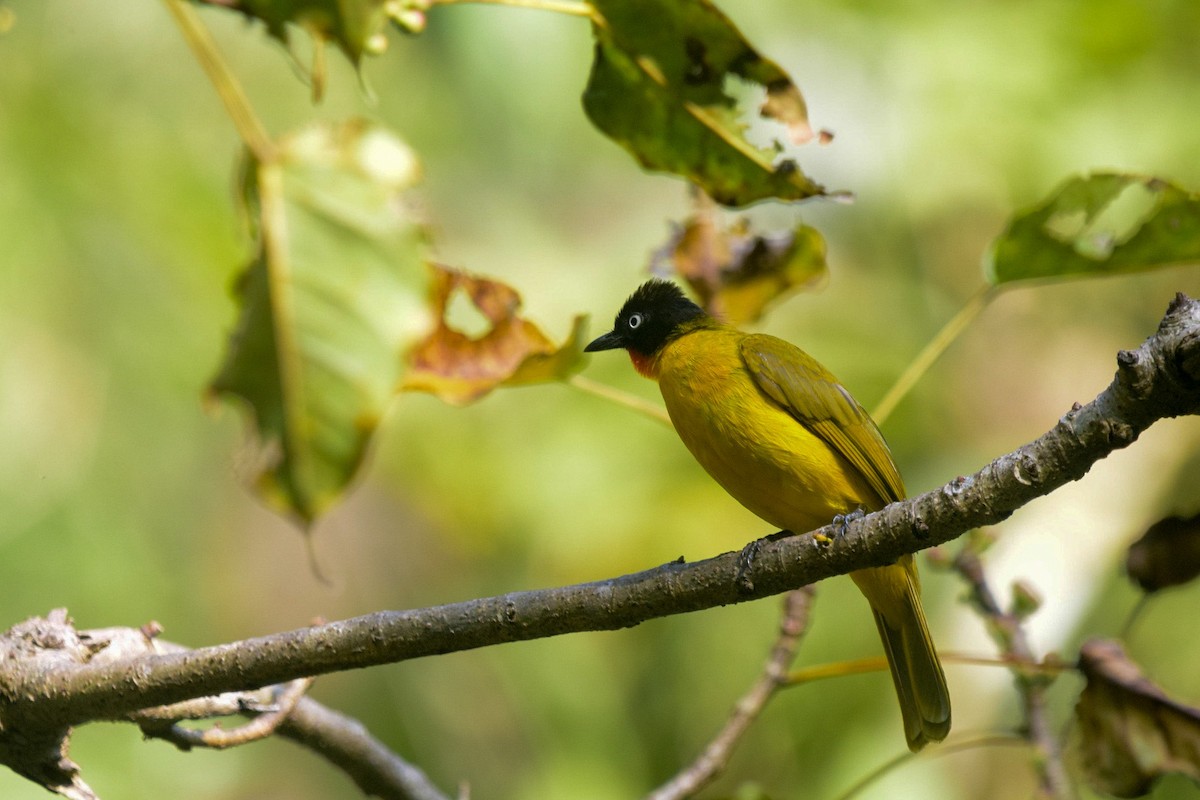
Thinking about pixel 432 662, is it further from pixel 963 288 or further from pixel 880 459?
pixel 880 459

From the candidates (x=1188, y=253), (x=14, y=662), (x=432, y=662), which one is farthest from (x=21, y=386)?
(x=1188, y=253)

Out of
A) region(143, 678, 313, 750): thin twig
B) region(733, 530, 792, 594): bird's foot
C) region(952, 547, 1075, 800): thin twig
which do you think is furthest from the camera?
region(952, 547, 1075, 800): thin twig

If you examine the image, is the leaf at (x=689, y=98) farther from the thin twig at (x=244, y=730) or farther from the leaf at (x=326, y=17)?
the thin twig at (x=244, y=730)

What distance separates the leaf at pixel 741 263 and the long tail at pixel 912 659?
0.87m

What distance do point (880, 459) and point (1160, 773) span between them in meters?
1.19

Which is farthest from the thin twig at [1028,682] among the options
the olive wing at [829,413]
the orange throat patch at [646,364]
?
the orange throat patch at [646,364]

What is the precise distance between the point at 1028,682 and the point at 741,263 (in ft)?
4.77

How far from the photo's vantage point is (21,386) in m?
6.16

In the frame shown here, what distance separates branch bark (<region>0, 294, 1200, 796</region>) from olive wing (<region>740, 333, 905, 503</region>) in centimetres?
133

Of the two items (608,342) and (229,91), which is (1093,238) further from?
(229,91)

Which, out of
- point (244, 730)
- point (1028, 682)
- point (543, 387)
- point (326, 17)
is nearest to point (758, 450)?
point (1028, 682)

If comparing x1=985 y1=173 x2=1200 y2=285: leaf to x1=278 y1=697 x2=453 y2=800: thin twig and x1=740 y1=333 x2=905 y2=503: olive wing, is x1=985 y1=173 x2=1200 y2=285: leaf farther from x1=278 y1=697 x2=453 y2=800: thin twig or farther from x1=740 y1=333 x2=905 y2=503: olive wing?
x1=278 y1=697 x2=453 y2=800: thin twig

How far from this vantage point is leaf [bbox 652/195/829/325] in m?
3.69

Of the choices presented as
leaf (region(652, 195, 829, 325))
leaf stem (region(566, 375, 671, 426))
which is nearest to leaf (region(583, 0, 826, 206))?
leaf stem (region(566, 375, 671, 426))
